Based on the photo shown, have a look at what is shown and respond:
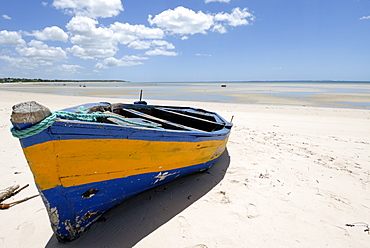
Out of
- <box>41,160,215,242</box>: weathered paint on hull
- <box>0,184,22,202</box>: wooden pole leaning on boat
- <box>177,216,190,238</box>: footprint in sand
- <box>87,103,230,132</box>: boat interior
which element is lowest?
<box>177,216,190,238</box>: footprint in sand

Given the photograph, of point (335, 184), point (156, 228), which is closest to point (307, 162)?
point (335, 184)

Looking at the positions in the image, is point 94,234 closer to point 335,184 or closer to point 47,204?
point 47,204

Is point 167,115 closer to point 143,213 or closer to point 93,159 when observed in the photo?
point 143,213

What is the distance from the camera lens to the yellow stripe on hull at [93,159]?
173 centimetres

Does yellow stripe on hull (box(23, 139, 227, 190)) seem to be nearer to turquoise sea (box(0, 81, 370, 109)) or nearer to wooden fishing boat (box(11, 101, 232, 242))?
wooden fishing boat (box(11, 101, 232, 242))

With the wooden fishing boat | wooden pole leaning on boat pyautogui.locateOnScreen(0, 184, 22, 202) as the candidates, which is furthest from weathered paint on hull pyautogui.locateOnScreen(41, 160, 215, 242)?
wooden pole leaning on boat pyautogui.locateOnScreen(0, 184, 22, 202)

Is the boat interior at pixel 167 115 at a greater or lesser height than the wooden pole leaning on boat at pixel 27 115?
lesser

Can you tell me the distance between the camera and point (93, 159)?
195cm

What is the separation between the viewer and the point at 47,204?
1.94m

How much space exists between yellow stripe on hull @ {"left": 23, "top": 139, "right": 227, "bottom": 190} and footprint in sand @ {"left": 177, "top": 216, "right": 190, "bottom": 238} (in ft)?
2.14

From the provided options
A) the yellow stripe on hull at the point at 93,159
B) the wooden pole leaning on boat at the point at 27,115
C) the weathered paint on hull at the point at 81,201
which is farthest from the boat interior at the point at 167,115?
the wooden pole leaning on boat at the point at 27,115

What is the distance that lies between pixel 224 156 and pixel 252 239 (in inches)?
97.1

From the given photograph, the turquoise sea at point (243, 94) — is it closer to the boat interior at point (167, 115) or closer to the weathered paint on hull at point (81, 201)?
the boat interior at point (167, 115)

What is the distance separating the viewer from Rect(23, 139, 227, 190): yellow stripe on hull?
5.68 ft
